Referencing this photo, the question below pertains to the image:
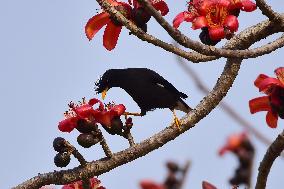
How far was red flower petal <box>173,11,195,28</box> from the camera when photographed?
3.70 meters

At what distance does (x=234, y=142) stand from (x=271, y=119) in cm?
63

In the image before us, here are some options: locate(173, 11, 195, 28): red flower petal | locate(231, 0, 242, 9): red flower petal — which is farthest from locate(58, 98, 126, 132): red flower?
locate(231, 0, 242, 9): red flower petal

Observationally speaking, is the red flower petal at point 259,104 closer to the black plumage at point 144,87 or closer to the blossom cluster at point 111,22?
the blossom cluster at point 111,22

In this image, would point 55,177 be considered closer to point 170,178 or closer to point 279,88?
point 170,178

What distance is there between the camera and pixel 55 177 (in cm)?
339

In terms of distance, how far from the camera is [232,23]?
12.0ft

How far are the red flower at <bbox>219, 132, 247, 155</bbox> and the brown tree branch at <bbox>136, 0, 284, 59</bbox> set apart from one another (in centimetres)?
69

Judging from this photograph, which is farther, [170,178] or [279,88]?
[279,88]

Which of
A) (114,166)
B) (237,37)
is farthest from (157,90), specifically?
(114,166)

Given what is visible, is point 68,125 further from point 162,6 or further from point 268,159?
point 268,159

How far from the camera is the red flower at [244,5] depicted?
3.66 m

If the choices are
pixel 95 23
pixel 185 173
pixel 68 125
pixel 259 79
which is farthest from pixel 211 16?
pixel 185 173

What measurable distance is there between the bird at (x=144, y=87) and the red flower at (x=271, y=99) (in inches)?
28.5

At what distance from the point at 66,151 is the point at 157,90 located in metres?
0.97
